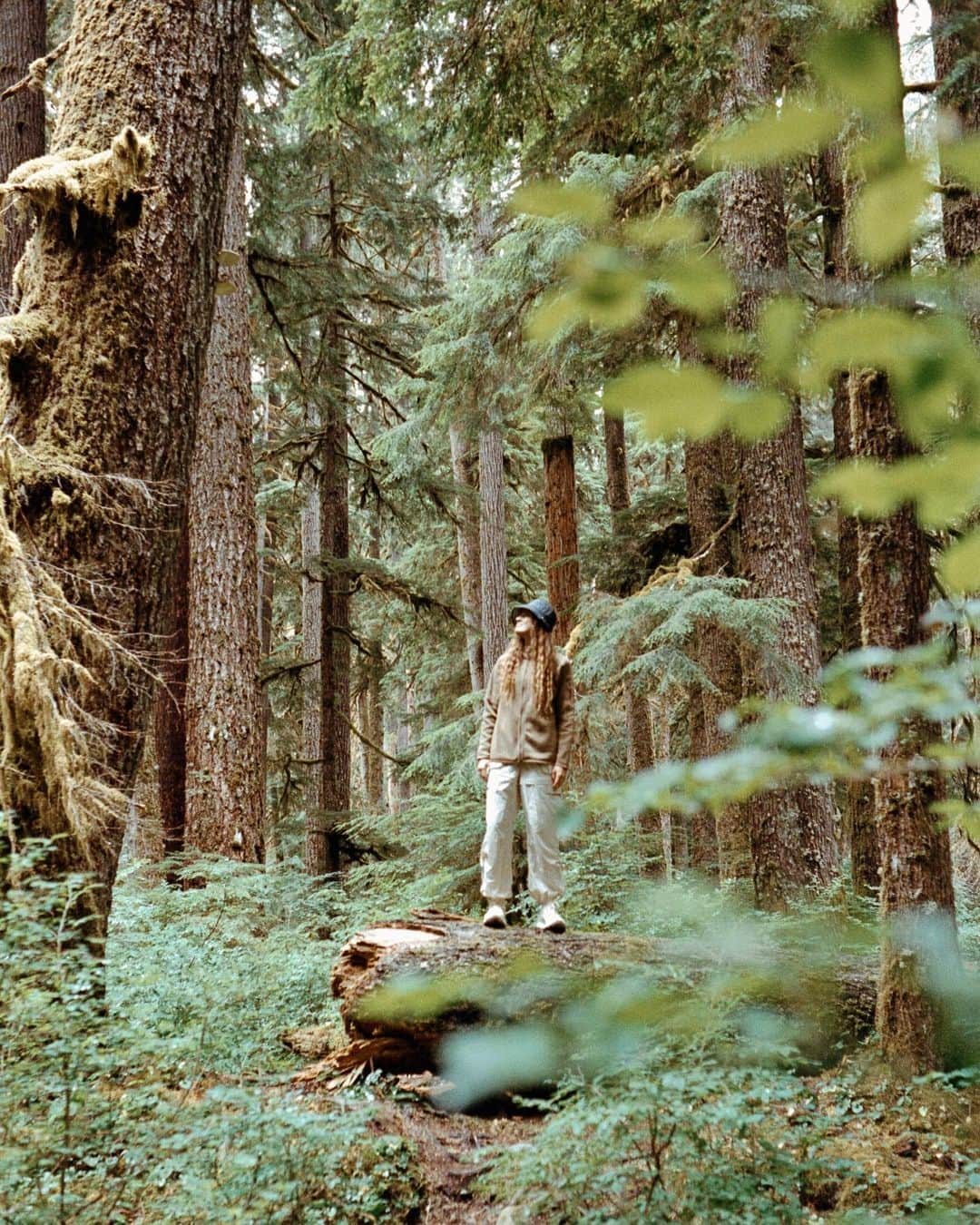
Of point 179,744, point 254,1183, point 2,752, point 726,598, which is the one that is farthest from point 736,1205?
point 179,744

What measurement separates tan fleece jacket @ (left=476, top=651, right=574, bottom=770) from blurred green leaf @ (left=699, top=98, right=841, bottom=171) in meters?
5.74

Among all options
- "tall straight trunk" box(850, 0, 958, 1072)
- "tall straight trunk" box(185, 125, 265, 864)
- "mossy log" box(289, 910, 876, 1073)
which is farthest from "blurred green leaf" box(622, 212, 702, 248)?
"tall straight trunk" box(185, 125, 265, 864)

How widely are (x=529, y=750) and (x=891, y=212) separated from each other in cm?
580

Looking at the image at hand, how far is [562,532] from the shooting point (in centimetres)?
1156

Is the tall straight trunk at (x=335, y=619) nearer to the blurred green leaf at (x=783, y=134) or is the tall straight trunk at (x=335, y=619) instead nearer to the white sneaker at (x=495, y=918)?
the white sneaker at (x=495, y=918)

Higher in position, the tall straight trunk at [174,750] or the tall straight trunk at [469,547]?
the tall straight trunk at [469,547]

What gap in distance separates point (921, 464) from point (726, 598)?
6.54 meters

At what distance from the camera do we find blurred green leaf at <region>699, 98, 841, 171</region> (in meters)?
0.84

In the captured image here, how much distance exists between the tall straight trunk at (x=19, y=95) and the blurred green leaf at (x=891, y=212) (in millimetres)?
9128

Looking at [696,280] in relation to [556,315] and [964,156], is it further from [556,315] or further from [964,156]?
[964,156]

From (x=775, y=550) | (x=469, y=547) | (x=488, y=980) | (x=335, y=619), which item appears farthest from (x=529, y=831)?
(x=469, y=547)

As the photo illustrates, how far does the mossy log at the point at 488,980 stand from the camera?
507 cm

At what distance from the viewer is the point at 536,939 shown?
5.55 metres

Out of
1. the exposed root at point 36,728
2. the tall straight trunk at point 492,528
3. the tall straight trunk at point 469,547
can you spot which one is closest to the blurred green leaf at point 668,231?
the exposed root at point 36,728
